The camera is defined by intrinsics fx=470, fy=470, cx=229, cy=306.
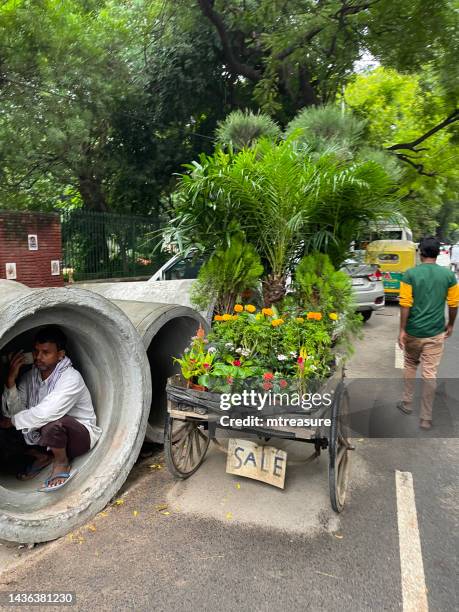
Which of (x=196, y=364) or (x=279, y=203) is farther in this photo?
(x=279, y=203)

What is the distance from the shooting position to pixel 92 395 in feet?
12.7

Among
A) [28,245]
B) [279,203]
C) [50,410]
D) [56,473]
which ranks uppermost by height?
[279,203]

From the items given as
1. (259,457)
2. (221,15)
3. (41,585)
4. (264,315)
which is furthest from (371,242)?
(221,15)

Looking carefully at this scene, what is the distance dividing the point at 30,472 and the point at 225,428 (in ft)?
5.19

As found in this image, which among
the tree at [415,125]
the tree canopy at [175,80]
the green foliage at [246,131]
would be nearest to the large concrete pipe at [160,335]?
the green foliage at [246,131]

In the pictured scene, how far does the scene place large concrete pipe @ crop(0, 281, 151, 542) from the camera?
2.71m

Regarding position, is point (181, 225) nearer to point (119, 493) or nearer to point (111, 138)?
point (119, 493)

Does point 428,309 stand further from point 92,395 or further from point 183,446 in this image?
point 92,395

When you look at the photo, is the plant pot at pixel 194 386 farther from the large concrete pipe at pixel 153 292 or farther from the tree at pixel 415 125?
the tree at pixel 415 125

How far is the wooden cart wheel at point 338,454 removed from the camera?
116 inches

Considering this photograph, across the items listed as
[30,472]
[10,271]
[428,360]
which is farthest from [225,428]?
[10,271]

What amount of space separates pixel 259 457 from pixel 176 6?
37.8 feet

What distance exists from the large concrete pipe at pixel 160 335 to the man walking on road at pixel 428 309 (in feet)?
6.73

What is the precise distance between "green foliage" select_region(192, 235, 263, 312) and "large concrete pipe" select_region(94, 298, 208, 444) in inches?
11.5
